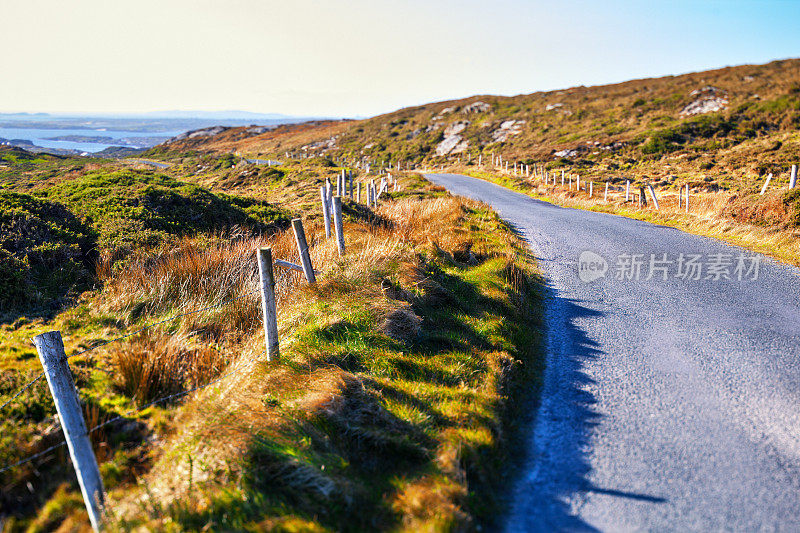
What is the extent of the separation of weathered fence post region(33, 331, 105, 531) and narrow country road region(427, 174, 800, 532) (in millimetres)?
2930

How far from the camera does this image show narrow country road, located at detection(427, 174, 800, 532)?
338 cm

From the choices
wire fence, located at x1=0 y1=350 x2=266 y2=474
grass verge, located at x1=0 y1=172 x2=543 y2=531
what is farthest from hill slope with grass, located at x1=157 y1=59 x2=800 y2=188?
wire fence, located at x1=0 y1=350 x2=266 y2=474

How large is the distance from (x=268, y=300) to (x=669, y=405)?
4.44 m

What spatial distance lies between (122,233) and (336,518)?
8.26m

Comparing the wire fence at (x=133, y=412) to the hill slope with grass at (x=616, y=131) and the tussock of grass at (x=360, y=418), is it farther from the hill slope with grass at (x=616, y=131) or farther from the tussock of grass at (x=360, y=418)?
the hill slope with grass at (x=616, y=131)

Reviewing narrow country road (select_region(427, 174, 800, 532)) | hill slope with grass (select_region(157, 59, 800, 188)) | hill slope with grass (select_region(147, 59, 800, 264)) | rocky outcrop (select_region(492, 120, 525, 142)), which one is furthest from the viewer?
rocky outcrop (select_region(492, 120, 525, 142))

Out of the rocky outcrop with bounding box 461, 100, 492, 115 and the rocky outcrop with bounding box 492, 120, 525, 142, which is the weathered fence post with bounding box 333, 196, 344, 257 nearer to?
the rocky outcrop with bounding box 492, 120, 525, 142

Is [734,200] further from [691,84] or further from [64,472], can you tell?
[691,84]

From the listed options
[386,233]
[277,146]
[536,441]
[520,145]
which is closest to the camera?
[536,441]

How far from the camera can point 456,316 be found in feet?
22.2

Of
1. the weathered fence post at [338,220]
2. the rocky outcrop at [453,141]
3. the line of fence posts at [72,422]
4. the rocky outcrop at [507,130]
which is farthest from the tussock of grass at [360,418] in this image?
the rocky outcrop at [453,141]

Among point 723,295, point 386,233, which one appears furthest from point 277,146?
point 723,295

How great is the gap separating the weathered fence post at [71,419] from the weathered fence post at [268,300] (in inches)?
71.9

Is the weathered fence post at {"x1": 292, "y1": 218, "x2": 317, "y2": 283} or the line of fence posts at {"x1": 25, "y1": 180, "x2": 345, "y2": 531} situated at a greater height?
the weathered fence post at {"x1": 292, "y1": 218, "x2": 317, "y2": 283}
